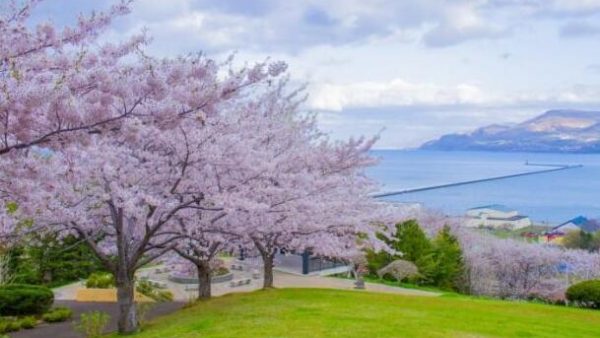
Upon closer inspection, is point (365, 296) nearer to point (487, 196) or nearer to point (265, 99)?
point (265, 99)

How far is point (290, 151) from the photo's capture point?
1292 cm

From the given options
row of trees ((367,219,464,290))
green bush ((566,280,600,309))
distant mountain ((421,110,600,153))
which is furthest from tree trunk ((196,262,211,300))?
distant mountain ((421,110,600,153))

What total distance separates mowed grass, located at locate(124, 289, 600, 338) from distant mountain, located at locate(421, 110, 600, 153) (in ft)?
371

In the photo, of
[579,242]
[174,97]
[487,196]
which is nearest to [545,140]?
[487,196]

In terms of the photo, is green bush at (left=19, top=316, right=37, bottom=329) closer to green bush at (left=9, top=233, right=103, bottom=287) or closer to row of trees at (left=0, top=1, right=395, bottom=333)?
row of trees at (left=0, top=1, right=395, bottom=333)

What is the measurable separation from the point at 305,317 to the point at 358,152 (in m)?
5.34

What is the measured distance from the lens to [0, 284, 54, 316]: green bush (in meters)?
15.6

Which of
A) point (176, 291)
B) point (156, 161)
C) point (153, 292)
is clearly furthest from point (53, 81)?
point (176, 291)

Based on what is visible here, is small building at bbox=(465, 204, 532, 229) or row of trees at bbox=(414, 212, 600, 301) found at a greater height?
small building at bbox=(465, 204, 532, 229)

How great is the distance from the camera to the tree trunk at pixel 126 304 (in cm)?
1002

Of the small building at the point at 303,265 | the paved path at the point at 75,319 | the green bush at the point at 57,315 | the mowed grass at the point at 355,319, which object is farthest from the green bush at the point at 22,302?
the small building at the point at 303,265

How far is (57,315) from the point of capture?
15484 mm

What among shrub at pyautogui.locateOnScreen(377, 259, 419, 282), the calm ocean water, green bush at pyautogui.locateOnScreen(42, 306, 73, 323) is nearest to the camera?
green bush at pyautogui.locateOnScreen(42, 306, 73, 323)

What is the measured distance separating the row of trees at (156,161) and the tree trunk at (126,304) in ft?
0.08
